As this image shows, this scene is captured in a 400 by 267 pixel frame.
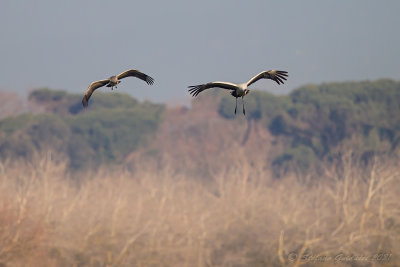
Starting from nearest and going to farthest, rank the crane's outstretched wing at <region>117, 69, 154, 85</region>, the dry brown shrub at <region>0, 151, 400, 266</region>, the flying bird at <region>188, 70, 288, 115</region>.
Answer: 1. the flying bird at <region>188, 70, 288, 115</region>
2. the crane's outstretched wing at <region>117, 69, 154, 85</region>
3. the dry brown shrub at <region>0, 151, 400, 266</region>

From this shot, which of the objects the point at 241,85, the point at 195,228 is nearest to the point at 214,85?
the point at 241,85

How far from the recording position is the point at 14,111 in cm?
8319

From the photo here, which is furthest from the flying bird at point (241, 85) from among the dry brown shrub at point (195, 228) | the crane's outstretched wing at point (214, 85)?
the dry brown shrub at point (195, 228)

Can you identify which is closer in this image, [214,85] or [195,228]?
[214,85]

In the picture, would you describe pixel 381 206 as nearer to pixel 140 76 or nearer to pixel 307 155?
pixel 140 76

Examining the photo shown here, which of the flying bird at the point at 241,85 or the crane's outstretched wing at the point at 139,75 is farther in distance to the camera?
the crane's outstretched wing at the point at 139,75

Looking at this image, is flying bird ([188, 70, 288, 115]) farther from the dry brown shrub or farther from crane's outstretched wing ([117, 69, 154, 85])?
the dry brown shrub

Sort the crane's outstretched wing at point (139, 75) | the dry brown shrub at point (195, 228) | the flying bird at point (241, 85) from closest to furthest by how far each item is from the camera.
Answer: the flying bird at point (241, 85), the crane's outstretched wing at point (139, 75), the dry brown shrub at point (195, 228)

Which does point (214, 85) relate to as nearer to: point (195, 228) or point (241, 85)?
point (241, 85)

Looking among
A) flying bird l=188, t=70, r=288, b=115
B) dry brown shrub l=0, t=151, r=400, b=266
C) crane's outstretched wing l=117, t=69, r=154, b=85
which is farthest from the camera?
dry brown shrub l=0, t=151, r=400, b=266

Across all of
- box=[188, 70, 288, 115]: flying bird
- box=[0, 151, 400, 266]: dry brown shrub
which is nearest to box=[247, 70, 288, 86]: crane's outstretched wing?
box=[188, 70, 288, 115]: flying bird

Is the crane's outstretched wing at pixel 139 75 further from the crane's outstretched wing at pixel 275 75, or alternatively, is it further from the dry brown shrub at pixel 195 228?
the dry brown shrub at pixel 195 228

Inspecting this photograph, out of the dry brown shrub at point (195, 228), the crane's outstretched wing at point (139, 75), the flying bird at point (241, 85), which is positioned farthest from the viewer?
the dry brown shrub at point (195, 228)

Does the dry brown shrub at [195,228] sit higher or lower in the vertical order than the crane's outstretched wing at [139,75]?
lower
